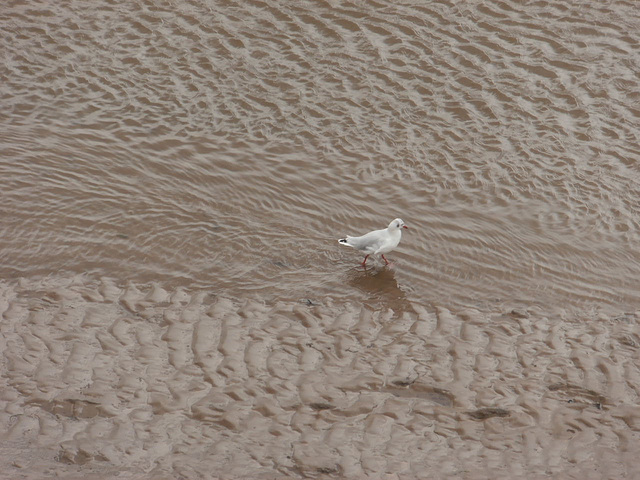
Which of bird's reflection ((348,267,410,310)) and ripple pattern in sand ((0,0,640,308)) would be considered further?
ripple pattern in sand ((0,0,640,308))

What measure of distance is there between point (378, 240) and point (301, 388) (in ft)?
8.05

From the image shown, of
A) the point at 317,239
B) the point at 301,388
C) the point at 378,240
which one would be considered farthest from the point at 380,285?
the point at 301,388

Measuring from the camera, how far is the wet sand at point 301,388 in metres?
5.76

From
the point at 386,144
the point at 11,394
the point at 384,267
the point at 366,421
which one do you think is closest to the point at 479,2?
the point at 386,144

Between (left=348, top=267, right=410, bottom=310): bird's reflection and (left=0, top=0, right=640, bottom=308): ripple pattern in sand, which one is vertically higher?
(left=0, top=0, right=640, bottom=308): ripple pattern in sand

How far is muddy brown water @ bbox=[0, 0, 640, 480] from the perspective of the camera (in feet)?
19.9

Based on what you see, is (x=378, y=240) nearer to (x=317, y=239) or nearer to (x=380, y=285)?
(x=380, y=285)

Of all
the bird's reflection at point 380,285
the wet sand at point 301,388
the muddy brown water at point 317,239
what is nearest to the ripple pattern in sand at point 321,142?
the muddy brown water at point 317,239

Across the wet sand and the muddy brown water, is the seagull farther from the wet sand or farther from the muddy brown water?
the wet sand

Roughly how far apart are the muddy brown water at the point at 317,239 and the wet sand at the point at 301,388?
3 cm

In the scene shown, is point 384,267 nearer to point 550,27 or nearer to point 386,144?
point 386,144

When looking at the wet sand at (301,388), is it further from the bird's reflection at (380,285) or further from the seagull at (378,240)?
the seagull at (378,240)

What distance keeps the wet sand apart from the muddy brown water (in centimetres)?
3

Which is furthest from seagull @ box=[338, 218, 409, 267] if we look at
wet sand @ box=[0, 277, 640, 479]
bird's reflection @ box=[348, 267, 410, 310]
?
wet sand @ box=[0, 277, 640, 479]
